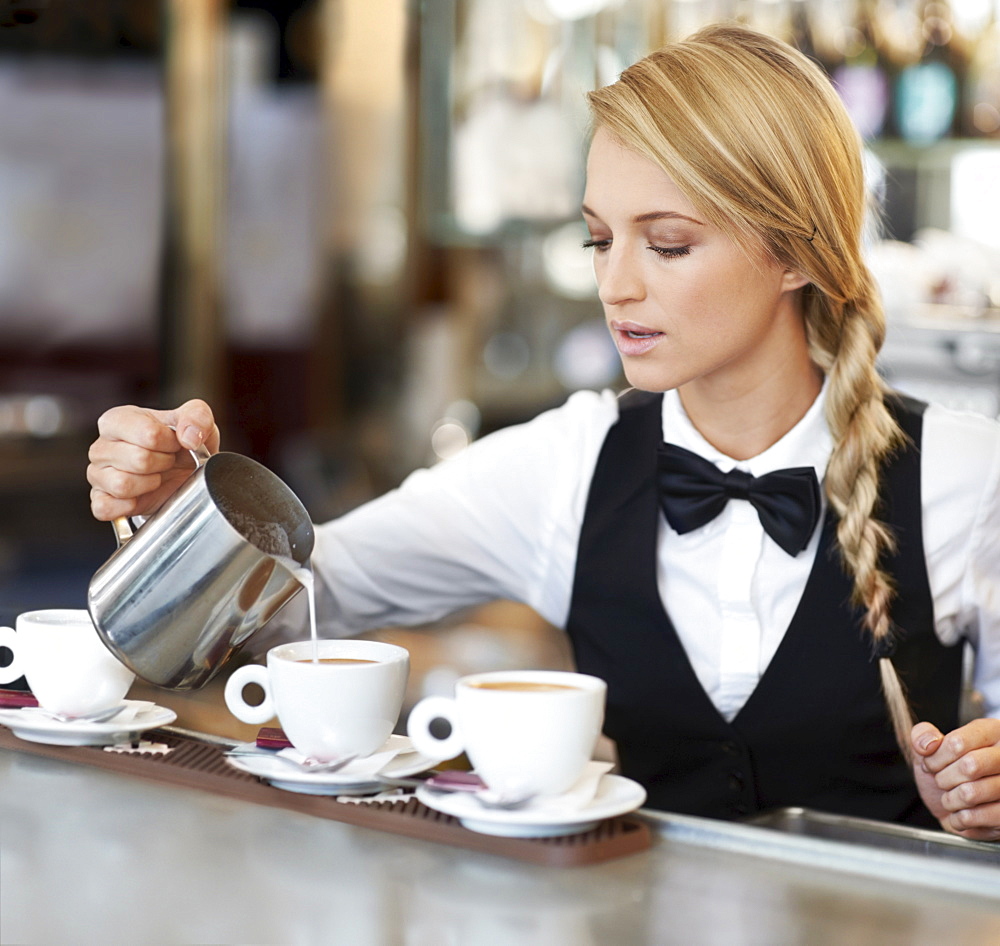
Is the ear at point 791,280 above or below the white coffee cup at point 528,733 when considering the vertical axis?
above

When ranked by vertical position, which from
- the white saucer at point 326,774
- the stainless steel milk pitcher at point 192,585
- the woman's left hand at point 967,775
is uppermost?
the stainless steel milk pitcher at point 192,585

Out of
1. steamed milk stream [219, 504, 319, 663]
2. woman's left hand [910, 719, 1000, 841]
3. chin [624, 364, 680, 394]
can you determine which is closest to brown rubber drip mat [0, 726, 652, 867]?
steamed milk stream [219, 504, 319, 663]

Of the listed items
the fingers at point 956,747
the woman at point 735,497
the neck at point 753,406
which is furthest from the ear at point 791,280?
the fingers at point 956,747

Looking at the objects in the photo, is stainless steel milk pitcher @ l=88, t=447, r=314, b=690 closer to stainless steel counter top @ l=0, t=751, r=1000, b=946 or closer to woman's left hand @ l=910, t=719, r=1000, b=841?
stainless steel counter top @ l=0, t=751, r=1000, b=946

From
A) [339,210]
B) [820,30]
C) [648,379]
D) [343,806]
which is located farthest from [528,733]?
[339,210]

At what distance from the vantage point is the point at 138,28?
3982 mm

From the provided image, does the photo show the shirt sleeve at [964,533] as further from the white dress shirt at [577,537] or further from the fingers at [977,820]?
the fingers at [977,820]

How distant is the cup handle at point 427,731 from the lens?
974 mm

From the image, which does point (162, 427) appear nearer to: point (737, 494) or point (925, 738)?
point (737, 494)

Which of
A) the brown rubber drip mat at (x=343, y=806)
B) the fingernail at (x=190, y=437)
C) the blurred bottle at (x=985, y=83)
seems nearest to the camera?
the brown rubber drip mat at (x=343, y=806)

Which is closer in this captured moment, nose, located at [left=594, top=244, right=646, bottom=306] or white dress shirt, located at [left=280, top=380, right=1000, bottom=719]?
nose, located at [left=594, top=244, right=646, bottom=306]

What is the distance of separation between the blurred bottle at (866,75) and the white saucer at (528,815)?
245 cm

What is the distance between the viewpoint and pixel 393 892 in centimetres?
84

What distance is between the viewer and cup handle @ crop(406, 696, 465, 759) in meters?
0.97
